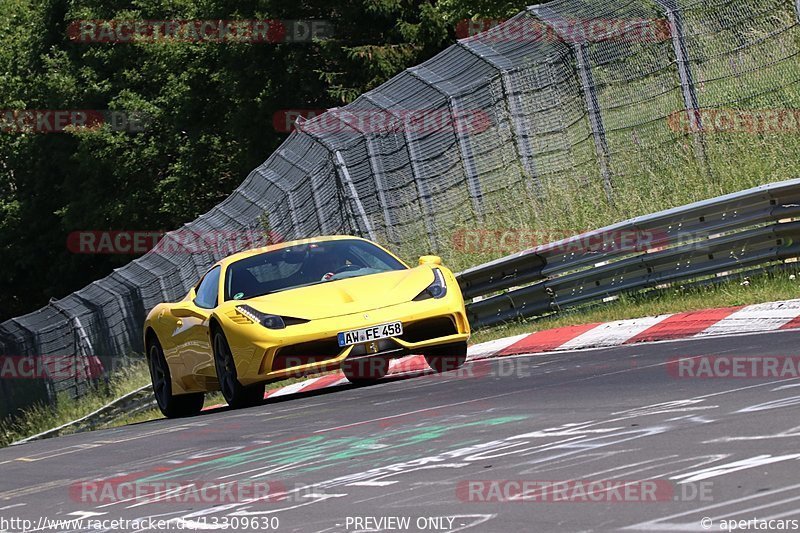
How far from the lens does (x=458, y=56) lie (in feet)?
58.7

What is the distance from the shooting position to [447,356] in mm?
11961

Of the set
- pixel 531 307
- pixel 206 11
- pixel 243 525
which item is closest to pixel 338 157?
pixel 531 307

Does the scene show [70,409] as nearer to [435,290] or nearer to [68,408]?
[68,408]

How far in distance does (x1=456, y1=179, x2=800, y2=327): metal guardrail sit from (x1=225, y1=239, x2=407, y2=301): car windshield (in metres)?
2.00

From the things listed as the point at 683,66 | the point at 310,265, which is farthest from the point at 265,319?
the point at 683,66

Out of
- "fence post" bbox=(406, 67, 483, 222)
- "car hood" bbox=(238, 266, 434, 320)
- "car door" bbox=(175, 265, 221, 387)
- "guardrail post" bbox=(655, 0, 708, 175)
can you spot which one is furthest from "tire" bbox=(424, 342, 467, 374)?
"fence post" bbox=(406, 67, 483, 222)

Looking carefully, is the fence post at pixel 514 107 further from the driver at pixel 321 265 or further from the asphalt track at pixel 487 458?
the asphalt track at pixel 487 458

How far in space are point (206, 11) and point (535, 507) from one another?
49.9m

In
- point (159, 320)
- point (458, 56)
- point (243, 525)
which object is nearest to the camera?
point (243, 525)

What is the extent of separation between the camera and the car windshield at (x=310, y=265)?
12.0 meters

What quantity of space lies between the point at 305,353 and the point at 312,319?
0.27 metres

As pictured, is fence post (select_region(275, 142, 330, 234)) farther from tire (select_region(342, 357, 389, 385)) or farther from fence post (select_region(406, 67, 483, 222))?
tire (select_region(342, 357, 389, 385))

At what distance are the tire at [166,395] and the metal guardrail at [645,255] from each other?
303cm

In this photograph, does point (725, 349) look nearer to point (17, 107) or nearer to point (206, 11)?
point (206, 11)
